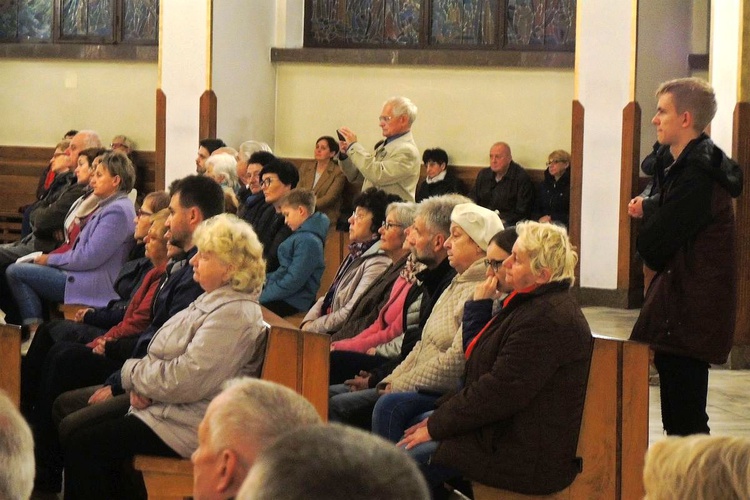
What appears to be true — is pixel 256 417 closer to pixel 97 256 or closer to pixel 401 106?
pixel 97 256

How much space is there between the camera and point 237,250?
157 inches

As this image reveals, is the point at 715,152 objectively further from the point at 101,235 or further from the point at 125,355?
the point at 101,235

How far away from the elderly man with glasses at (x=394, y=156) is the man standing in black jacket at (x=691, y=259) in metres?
3.24

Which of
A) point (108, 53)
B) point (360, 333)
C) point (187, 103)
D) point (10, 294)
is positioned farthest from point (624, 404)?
point (108, 53)

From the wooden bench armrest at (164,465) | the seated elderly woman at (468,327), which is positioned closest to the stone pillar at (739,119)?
the seated elderly woman at (468,327)

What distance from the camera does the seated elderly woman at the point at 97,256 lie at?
240 inches

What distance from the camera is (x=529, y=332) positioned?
3.45m

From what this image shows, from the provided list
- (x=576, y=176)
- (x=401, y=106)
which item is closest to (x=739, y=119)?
(x=401, y=106)

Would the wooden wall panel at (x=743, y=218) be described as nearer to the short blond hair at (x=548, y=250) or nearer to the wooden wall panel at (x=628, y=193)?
the wooden wall panel at (x=628, y=193)

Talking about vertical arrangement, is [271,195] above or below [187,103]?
below

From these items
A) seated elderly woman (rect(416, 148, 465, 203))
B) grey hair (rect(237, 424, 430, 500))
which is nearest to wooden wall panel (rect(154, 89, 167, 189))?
seated elderly woman (rect(416, 148, 465, 203))

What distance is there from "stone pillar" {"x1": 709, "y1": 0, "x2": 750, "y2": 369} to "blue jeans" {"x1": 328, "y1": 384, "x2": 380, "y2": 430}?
133 inches

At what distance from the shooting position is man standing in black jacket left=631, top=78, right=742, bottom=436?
3869mm

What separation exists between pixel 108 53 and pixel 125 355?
7.95 metres
